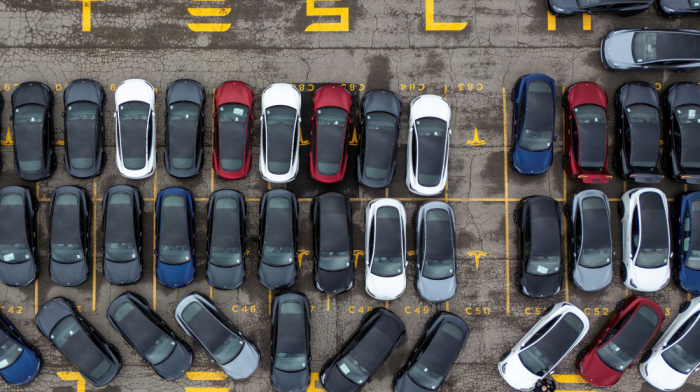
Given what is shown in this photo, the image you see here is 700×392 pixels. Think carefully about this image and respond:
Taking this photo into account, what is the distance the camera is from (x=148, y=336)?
10.4m

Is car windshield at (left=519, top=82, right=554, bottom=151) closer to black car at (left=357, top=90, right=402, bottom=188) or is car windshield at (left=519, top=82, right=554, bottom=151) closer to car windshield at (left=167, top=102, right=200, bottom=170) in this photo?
black car at (left=357, top=90, right=402, bottom=188)

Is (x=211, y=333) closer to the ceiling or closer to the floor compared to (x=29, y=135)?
closer to the floor

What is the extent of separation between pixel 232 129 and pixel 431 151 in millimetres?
4860

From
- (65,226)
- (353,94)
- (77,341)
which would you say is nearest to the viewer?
(65,226)

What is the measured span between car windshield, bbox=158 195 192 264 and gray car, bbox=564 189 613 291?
960 centimetres

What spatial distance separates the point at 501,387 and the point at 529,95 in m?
7.51

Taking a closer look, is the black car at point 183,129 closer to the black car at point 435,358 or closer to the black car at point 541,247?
the black car at point 435,358

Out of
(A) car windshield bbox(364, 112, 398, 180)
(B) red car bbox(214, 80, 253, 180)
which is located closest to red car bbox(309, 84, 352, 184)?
(A) car windshield bbox(364, 112, 398, 180)

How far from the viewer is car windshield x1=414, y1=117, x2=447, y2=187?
10555mm

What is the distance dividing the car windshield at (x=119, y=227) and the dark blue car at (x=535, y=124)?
9632mm

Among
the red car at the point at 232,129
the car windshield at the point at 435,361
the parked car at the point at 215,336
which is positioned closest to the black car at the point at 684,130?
the car windshield at the point at 435,361

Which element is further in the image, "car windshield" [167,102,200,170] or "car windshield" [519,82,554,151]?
"car windshield" [519,82,554,151]

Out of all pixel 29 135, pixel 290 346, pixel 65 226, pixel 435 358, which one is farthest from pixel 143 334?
pixel 435 358

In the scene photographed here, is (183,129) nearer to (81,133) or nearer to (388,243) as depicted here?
(81,133)
